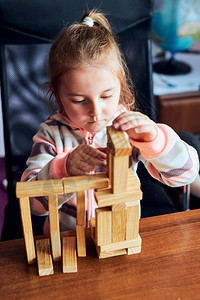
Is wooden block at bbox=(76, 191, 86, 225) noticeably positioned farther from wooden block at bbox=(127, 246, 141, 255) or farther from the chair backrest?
the chair backrest

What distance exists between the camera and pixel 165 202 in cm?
107

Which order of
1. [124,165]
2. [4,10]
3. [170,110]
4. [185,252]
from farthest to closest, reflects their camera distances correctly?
[170,110]
[4,10]
[185,252]
[124,165]

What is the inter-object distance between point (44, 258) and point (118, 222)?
5.6 inches

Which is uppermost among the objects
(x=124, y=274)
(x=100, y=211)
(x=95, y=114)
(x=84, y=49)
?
(x=84, y=49)

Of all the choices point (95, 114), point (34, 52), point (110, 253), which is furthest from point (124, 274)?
point (34, 52)

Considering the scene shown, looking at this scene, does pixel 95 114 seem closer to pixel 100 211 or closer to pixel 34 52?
pixel 100 211

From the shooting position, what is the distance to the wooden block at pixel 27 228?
0.55 metres

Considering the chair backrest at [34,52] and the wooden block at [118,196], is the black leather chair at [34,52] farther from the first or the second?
the wooden block at [118,196]

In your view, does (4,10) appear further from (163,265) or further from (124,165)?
(163,265)

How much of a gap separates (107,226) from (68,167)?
0.12 m

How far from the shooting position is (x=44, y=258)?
23.9 inches

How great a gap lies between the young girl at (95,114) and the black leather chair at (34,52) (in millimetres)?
324

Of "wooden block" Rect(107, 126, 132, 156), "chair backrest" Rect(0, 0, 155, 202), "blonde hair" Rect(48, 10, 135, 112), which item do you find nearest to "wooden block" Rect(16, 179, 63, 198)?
"wooden block" Rect(107, 126, 132, 156)

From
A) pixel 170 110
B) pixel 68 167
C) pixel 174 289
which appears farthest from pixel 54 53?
pixel 170 110
